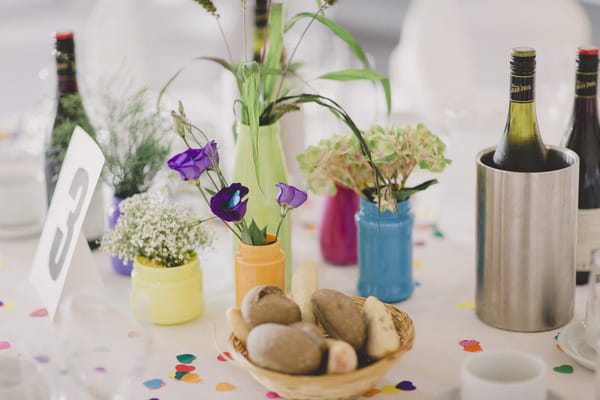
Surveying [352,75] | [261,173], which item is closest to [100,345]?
[261,173]

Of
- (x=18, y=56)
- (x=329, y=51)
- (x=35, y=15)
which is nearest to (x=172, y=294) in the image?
(x=329, y=51)

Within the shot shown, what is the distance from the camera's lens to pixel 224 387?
2.82 feet

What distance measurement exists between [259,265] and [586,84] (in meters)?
0.50

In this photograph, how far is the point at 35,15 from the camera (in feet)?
17.2

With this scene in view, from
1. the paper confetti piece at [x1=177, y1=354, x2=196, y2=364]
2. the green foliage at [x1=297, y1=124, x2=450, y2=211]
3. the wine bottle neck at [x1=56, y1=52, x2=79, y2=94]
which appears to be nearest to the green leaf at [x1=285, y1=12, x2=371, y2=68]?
the green foliage at [x1=297, y1=124, x2=450, y2=211]

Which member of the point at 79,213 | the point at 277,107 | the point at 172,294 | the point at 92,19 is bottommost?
the point at 172,294

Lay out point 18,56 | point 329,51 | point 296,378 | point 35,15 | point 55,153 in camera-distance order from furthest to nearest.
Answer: point 35,15
point 18,56
point 329,51
point 55,153
point 296,378

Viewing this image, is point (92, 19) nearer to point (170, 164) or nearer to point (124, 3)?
point (124, 3)

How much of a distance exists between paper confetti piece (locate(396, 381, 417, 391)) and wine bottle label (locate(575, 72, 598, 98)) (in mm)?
469

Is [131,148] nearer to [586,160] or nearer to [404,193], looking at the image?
[404,193]

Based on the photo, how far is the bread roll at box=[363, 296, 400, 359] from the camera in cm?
78

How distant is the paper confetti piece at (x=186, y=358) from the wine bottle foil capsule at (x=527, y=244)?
1.20 feet

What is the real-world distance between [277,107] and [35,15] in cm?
468

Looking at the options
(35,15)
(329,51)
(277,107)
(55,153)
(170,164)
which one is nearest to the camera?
(170,164)
